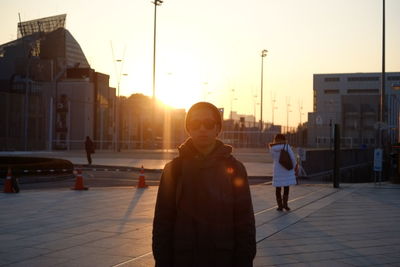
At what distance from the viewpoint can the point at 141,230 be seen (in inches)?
344

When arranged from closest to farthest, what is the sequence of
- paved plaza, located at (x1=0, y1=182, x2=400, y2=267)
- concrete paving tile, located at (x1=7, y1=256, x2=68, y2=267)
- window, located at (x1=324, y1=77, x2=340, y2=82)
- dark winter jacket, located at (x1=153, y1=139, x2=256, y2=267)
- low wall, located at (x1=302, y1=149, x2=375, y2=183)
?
dark winter jacket, located at (x1=153, y1=139, x2=256, y2=267) → concrete paving tile, located at (x1=7, y1=256, x2=68, y2=267) → paved plaza, located at (x1=0, y1=182, x2=400, y2=267) → low wall, located at (x1=302, y1=149, x2=375, y2=183) → window, located at (x1=324, y1=77, x2=340, y2=82)

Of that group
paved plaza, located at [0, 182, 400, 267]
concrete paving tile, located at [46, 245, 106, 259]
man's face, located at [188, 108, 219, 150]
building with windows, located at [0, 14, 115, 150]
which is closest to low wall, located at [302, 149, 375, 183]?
paved plaza, located at [0, 182, 400, 267]

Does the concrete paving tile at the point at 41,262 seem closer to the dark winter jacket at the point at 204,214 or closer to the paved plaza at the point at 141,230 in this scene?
the paved plaza at the point at 141,230

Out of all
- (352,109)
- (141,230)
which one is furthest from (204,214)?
(352,109)

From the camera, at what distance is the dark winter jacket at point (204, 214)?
129 inches

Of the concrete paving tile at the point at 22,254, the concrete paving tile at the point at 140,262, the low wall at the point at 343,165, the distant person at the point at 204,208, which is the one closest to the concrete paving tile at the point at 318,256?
the concrete paving tile at the point at 140,262

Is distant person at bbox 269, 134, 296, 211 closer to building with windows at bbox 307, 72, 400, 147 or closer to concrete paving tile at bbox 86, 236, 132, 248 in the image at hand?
concrete paving tile at bbox 86, 236, 132, 248

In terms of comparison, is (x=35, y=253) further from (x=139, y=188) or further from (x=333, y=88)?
(x=333, y=88)

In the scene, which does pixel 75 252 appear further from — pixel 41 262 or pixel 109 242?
pixel 109 242

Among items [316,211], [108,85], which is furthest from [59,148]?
[316,211]

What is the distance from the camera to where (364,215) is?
1109 cm

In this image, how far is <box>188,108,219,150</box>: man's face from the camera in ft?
11.3

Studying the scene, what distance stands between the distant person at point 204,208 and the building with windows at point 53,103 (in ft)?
176

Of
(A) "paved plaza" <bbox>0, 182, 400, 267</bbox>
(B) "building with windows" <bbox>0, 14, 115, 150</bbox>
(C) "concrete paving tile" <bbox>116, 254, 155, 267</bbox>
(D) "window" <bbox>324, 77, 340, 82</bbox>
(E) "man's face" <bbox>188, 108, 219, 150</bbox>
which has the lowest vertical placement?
(A) "paved plaza" <bbox>0, 182, 400, 267</bbox>
